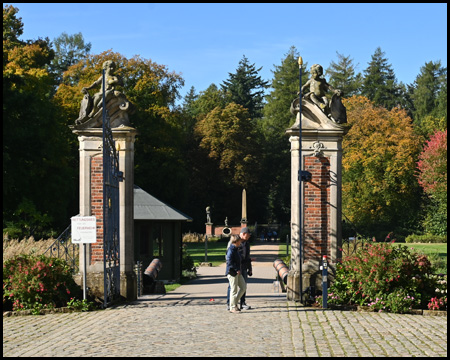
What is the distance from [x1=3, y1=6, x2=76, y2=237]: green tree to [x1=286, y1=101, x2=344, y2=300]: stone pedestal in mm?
16471

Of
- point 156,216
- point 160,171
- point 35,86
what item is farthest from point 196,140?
point 156,216

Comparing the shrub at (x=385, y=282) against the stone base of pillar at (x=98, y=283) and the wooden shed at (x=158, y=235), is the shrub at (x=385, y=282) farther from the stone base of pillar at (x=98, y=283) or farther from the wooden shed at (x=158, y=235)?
the wooden shed at (x=158, y=235)

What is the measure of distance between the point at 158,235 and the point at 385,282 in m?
10.5

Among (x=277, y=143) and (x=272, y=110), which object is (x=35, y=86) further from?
(x=272, y=110)

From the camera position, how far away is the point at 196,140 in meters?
62.2

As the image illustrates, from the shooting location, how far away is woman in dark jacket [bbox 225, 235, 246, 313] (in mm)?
13984

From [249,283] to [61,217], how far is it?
57.4ft

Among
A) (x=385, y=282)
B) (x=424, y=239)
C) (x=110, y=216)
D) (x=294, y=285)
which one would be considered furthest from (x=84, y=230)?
(x=424, y=239)

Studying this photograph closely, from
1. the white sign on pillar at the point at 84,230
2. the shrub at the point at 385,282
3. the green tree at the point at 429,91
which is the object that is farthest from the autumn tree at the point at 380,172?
the white sign on pillar at the point at 84,230

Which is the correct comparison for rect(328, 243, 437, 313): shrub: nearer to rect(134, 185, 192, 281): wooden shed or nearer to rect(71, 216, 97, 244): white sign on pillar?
rect(71, 216, 97, 244): white sign on pillar

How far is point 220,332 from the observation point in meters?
11.1

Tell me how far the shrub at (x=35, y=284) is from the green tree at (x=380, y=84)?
66.3 metres

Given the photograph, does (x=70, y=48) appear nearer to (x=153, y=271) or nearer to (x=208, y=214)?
(x=208, y=214)

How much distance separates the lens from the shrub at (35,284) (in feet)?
46.1
